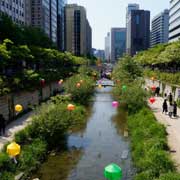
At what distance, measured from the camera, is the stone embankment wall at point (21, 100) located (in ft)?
111

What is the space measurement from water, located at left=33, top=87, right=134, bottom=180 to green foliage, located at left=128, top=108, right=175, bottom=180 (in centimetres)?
88

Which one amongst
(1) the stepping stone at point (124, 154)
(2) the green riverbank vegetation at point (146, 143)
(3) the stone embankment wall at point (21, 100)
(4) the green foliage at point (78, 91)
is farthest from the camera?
(4) the green foliage at point (78, 91)

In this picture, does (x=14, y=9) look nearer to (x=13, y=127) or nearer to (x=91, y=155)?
(x=13, y=127)

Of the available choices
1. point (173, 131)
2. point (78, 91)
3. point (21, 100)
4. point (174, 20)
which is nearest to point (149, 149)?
point (173, 131)

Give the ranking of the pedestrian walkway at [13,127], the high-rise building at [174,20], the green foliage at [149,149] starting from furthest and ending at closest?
the high-rise building at [174,20] < the pedestrian walkway at [13,127] < the green foliage at [149,149]

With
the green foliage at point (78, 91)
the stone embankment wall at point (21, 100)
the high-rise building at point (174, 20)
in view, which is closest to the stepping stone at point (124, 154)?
the stone embankment wall at point (21, 100)

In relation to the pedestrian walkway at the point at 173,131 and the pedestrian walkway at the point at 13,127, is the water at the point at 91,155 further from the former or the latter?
the pedestrian walkway at the point at 13,127

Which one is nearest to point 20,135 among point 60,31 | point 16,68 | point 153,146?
point 153,146

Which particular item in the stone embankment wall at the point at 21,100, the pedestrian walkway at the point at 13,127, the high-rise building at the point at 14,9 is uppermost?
the high-rise building at the point at 14,9

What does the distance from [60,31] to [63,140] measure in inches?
6506

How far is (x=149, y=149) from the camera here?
2169 centimetres

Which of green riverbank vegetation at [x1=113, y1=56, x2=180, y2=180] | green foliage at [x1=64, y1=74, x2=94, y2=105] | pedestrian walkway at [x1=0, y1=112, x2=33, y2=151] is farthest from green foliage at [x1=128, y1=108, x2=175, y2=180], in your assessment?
Answer: green foliage at [x1=64, y1=74, x2=94, y2=105]

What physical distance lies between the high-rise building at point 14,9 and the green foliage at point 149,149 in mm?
76681

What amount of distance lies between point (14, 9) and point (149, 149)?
97640 millimetres
